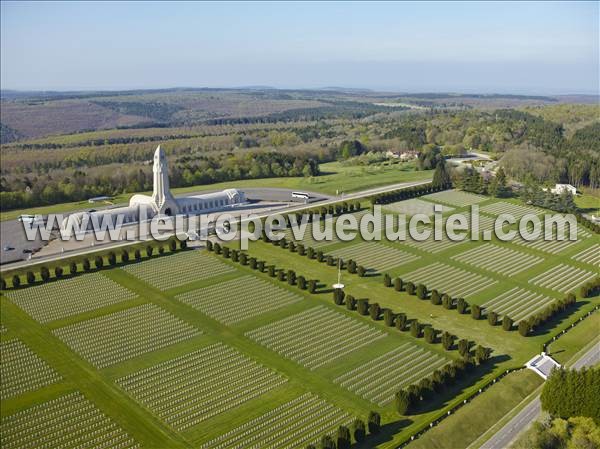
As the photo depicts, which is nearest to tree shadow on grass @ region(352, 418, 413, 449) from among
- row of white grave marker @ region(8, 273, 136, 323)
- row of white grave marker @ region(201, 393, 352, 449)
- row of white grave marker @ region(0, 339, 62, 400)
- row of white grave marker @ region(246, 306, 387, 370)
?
row of white grave marker @ region(201, 393, 352, 449)

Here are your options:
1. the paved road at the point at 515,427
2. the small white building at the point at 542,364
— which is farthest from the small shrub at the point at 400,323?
the paved road at the point at 515,427

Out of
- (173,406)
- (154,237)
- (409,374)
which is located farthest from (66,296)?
(409,374)

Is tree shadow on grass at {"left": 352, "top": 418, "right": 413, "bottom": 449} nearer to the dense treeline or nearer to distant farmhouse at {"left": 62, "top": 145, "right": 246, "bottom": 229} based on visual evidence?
the dense treeline

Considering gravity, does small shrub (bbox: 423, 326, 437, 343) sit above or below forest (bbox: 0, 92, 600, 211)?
below

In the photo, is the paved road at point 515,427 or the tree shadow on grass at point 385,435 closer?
the tree shadow on grass at point 385,435

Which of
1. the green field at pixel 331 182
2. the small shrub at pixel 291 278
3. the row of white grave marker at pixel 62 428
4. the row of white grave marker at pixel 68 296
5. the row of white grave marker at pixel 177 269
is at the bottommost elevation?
the row of white grave marker at pixel 62 428

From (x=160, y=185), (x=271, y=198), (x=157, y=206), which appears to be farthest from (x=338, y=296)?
(x=271, y=198)

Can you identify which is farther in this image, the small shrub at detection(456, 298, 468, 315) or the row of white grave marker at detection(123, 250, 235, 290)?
the row of white grave marker at detection(123, 250, 235, 290)

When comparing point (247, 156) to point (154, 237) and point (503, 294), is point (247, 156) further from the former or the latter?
point (503, 294)

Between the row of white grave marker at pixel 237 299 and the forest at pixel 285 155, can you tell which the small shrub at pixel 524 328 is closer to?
the row of white grave marker at pixel 237 299
